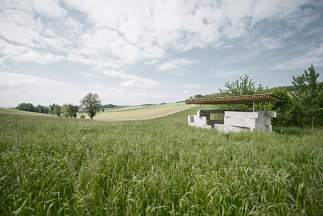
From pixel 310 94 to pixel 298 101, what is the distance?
3.02ft

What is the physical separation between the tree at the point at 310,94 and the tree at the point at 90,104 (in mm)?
50643

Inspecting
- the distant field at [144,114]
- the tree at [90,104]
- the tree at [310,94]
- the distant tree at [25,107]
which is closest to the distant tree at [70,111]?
the distant field at [144,114]

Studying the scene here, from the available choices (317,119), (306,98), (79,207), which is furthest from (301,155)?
(317,119)

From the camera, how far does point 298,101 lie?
11172mm

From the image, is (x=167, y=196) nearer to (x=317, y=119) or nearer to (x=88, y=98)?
(x=317, y=119)

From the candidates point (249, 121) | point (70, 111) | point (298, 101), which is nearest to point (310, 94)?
point (298, 101)

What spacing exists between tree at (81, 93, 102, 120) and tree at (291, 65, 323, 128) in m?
50.6

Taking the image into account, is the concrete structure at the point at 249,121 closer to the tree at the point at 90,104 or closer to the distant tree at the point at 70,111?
the tree at the point at 90,104

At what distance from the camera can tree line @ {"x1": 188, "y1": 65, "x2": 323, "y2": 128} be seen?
34.2 ft

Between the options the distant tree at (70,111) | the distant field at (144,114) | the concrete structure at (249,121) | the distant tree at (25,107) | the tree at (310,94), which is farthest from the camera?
the distant tree at (25,107)

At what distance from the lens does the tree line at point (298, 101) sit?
34.2 feet

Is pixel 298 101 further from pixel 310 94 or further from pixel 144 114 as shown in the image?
pixel 144 114

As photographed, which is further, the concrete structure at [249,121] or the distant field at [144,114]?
the distant field at [144,114]

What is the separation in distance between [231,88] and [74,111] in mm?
63051
